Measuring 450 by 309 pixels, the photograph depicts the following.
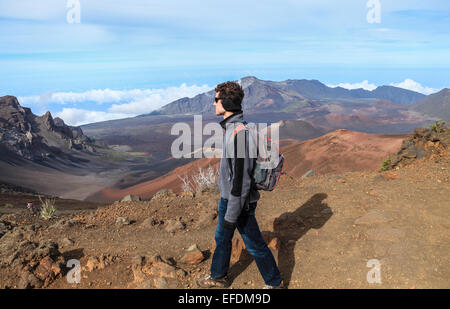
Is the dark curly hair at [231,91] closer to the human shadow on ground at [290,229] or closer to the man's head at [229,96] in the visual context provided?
the man's head at [229,96]

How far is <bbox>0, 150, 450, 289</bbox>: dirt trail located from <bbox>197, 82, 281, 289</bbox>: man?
1.45ft

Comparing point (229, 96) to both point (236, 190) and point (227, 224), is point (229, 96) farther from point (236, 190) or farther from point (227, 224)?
point (227, 224)

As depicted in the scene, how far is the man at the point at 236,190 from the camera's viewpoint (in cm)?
309

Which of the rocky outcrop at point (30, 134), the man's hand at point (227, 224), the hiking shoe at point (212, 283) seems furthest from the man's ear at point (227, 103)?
the rocky outcrop at point (30, 134)

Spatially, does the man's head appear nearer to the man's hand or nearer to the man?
the man

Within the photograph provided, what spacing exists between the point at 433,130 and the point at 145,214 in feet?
22.8

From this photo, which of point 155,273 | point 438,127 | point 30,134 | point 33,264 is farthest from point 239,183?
point 30,134

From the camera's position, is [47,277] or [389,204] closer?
[47,277]

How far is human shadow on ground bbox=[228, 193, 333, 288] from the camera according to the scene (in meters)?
4.01

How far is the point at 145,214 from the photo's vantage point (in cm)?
650

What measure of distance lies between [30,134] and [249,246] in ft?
190
